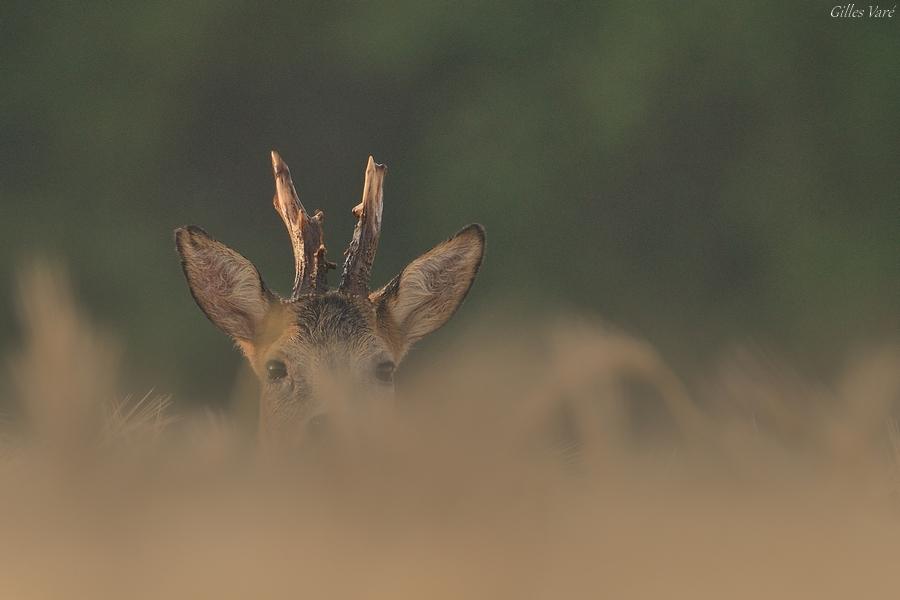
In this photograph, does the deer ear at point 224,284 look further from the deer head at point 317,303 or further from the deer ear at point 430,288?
the deer ear at point 430,288

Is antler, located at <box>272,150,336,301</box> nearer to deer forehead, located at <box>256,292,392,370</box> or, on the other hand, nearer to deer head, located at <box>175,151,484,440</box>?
deer head, located at <box>175,151,484,440</box>

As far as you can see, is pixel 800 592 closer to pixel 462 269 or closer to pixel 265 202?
pixel 462 269

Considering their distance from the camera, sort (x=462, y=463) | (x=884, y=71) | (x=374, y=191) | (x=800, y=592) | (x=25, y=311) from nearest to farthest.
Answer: (x=800, y=592)
(x=462, y=463)
(x=25, y=311)
(x=374, y=191)
(x=884, y=71)

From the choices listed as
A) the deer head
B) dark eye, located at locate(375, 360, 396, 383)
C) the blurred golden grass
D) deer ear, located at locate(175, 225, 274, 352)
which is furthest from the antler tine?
the blurred golden grass

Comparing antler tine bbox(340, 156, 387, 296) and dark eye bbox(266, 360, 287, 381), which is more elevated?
antler tine bbox(340, 156, 387, 296)

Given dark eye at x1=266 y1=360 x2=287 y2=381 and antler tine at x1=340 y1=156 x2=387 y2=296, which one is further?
antler tine at x1=340 y1=156 x2=387 y2=296

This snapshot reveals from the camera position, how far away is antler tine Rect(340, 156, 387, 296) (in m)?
4.50

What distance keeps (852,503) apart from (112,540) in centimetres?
49

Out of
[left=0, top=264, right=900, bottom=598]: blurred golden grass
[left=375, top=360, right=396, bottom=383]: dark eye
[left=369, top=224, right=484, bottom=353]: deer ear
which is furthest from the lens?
[left=369, top=224, right=484, bottom=353]: deer ear

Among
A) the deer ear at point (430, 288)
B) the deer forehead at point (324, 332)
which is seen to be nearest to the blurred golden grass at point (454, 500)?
the deer forehead at point (324, 332)

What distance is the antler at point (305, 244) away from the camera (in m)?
4.62

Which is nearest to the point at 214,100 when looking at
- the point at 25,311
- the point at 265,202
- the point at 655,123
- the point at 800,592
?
the point at 265,202

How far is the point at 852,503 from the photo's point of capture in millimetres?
1080

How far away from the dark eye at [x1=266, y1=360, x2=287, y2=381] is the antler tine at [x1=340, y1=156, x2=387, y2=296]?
16.2 inches
